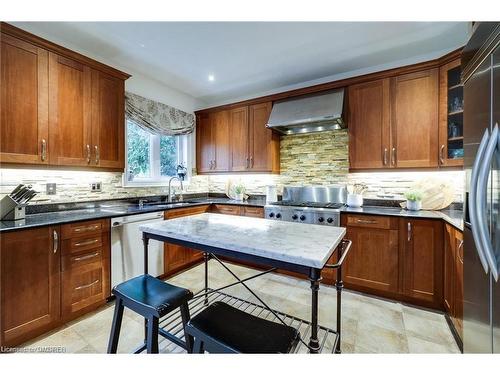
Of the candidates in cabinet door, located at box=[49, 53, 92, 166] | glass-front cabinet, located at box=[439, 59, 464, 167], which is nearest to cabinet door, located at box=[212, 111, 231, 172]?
cabinet door, located at box=[49, 53, 92, 166]

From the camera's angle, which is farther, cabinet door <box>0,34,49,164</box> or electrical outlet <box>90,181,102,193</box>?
electrical outlet <box>90,181,102,193</box>

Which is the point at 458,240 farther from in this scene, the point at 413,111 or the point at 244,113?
the point at 244,113

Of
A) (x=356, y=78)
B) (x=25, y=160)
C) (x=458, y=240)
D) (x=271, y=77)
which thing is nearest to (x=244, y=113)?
(x=271, y=77)

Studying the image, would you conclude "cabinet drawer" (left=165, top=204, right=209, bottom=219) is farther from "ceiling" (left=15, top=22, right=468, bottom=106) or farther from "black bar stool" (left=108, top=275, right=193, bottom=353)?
"ceiling" (left=15, top=22, right=468, bottom=106)

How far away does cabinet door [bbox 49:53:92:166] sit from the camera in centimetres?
216

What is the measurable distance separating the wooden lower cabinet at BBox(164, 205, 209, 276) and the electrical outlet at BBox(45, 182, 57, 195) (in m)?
1.17

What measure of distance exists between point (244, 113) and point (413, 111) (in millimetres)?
2276

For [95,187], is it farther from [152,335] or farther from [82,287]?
[152,335]

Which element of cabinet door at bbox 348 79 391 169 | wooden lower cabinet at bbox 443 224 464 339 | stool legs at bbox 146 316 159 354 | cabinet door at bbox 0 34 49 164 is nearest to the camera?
stool legs at bbox 146 316 159 354

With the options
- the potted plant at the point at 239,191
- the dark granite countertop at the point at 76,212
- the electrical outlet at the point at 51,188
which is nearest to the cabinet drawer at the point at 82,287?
the dark granite countertop at the point at 76,212

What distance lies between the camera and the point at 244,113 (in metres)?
3.67

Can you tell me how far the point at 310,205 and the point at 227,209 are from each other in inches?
50.6

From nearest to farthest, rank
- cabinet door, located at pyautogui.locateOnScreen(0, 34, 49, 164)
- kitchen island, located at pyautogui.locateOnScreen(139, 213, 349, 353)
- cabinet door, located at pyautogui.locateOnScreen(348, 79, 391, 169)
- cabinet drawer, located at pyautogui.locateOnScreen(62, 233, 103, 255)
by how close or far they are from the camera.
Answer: kitchen island, located at pyautogui.locateOnScreen(139, 213, 349, 353) < cabinet door, located at pyautogui.locateOnScreen(0, 34, 49, 164) < cabinet drawer, located at pyautogui.locateOnScreen(62, 233, 103, 255) < cabinet door, located at pyautogui.locateOnScreen(348, 79, 391, 169)

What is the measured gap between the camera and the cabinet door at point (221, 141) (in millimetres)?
3865
